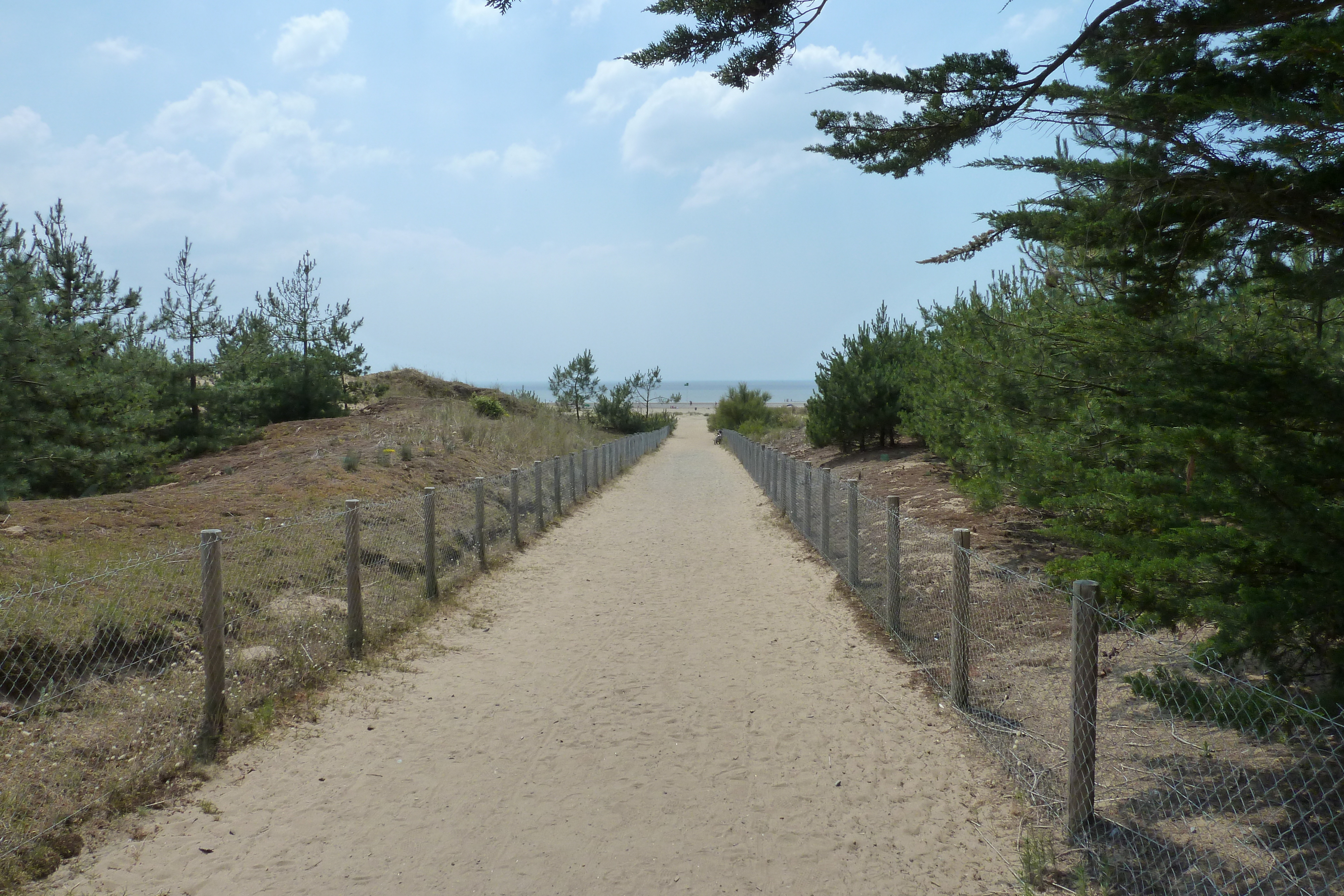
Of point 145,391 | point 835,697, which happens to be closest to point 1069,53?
point 835,697

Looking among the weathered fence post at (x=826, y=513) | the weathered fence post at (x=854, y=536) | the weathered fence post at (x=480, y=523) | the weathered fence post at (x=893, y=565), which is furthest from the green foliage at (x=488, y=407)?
the weathered fence post at (x=893, y=565)

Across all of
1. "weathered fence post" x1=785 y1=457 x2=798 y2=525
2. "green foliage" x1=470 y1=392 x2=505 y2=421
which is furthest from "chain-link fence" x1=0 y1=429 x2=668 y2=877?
"green foliage" x1=470 y1=392 x2=505 y2=421

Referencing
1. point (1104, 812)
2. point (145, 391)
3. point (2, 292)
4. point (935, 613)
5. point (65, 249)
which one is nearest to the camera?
point (1104, 812)

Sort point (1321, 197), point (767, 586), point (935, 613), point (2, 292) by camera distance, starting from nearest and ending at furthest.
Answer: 1. point (1321, 197)
2. point (935, 613)
3. point (767, 586)
4. point (2, 292)

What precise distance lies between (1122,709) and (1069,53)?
13.3ft

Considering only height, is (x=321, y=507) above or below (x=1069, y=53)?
below

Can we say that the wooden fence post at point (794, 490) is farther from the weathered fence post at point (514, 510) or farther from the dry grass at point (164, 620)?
the dry grass at point (164, 620)

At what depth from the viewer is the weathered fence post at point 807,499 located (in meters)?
12.4

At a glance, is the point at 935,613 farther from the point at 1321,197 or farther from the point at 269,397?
the point at 269,397

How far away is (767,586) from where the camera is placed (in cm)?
1023

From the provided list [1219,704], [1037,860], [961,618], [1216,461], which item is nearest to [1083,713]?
[1219,704]

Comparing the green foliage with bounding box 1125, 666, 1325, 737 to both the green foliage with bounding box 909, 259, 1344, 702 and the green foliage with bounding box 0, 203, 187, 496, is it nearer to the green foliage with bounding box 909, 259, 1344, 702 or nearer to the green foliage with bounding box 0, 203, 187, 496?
the green foliage with bounding box 909, 259, 1344, 702

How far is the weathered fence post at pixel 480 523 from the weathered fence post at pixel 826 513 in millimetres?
4395

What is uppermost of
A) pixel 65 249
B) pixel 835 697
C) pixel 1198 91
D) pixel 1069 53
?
pixel 65 249
